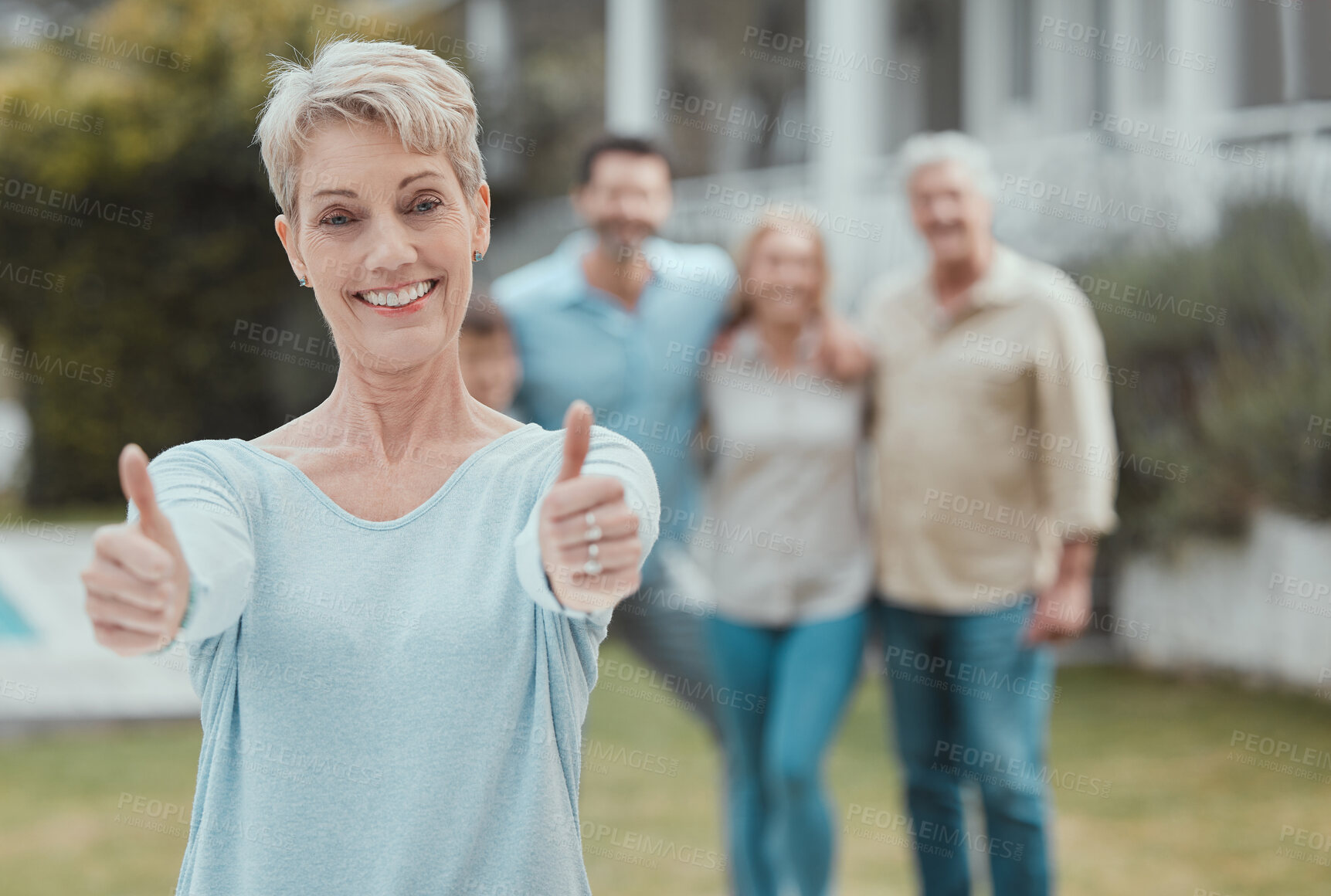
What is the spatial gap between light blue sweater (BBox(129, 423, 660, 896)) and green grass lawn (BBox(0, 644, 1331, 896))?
313 cm

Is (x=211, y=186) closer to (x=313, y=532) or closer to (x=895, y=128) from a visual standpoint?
(x=895, y=128)

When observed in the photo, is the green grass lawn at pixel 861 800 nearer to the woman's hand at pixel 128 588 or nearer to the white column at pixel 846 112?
the woman's hand at pixel 128 588

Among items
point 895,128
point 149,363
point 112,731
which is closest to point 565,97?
point 895,128

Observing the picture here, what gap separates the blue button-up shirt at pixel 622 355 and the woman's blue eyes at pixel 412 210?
226 centimetres

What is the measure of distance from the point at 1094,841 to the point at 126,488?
4.36 m

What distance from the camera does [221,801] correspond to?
1.31 metres

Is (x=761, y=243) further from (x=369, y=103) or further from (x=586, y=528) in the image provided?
(x=586, y=528)

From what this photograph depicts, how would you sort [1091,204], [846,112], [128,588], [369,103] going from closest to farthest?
[128,588] → [369,103] → [1091,204] → [846,112]

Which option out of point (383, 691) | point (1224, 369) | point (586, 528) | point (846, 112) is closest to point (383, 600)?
point (383, 691)

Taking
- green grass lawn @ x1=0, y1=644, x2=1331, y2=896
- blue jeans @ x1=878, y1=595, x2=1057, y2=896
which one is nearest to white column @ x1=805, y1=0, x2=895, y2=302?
green grass lawn @ x1=0, y1=644, x2=1331, y2=896

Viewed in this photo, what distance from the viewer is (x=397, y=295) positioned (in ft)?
4.19

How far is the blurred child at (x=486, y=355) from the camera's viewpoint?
333cm

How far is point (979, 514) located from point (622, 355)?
3.38ft

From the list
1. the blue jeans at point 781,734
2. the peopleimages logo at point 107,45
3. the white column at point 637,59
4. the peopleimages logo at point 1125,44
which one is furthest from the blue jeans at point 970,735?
the peopleimages logo at point 107,45
